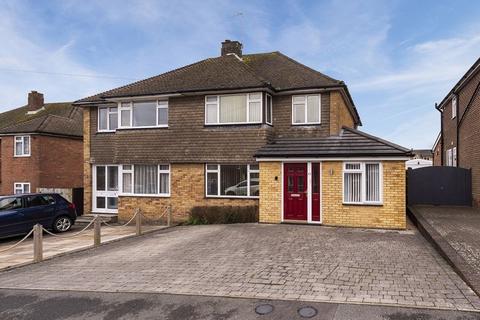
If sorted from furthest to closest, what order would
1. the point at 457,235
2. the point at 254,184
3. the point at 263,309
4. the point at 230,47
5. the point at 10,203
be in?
the point at 230,47 < the point at 254,184 < the point at 10,203 < the point at 457,235 < the point at 263,309

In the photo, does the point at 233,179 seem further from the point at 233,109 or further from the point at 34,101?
the point at 34,101

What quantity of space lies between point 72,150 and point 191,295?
20.1m

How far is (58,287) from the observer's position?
7.11 m

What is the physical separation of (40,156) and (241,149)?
13.3 m

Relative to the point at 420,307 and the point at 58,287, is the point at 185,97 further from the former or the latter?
the point at 420,307

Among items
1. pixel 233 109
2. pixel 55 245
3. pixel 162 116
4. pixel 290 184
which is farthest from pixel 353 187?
pixel 55 245

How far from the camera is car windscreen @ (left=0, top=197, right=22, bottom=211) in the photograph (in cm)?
1338

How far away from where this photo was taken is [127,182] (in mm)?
16750

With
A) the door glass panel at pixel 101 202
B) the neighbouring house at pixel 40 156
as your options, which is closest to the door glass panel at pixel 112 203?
the door glass panel at pixel 101 202

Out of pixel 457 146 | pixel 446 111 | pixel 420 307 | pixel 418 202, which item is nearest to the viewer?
pixel 420 307

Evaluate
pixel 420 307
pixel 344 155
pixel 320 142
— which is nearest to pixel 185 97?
pixel 320 142

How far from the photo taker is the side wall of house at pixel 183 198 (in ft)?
50.1

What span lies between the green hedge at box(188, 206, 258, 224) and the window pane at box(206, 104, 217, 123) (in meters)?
3.33

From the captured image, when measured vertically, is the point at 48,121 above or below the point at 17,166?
above
